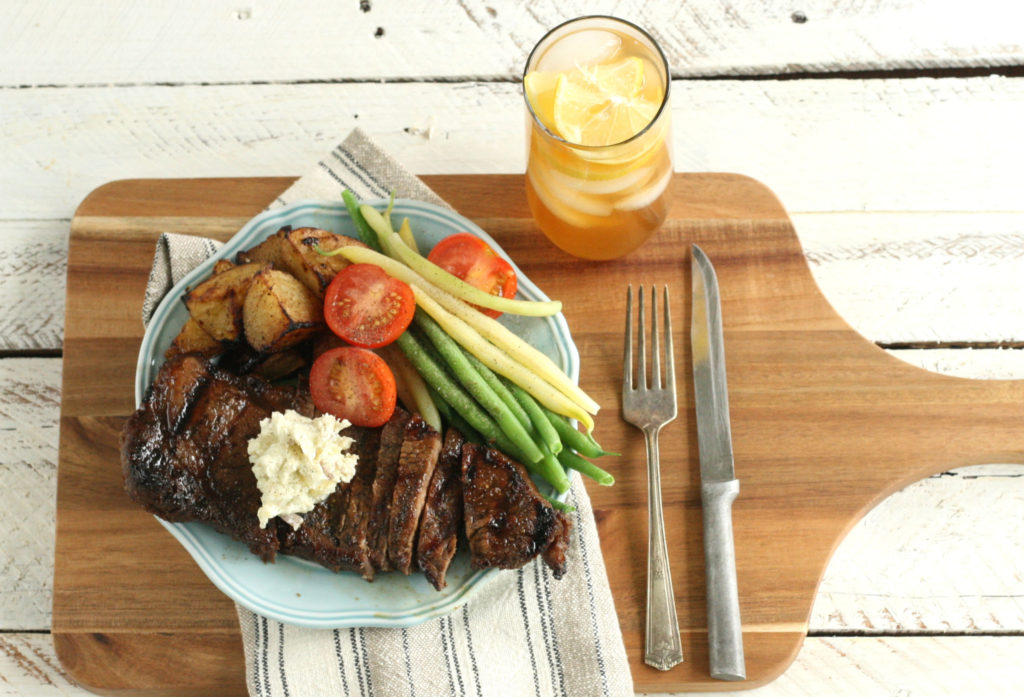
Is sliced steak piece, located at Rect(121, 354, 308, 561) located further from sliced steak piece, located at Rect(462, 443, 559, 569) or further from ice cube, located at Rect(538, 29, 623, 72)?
ice cube, located at Rect(538, 29, 623, 72)

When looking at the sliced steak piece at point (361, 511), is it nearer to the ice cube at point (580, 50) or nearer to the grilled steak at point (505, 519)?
the grilled steak at point (505, 519)

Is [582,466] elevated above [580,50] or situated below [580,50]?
below

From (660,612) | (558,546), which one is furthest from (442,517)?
(660,612)

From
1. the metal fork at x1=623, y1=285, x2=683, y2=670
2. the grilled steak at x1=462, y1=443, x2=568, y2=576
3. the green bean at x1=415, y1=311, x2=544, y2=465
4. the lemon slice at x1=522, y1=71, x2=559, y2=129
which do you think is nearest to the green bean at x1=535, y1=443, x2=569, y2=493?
the green bean at x1=415, y1=311, x2=544, y2=465

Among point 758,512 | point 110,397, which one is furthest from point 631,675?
point 110,397

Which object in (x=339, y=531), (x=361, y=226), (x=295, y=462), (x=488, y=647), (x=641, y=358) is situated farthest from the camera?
(x=641, y=358)

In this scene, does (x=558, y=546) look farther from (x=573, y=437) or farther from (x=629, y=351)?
(x=629, y=351)

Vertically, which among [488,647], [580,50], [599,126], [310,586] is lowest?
[488,647]
